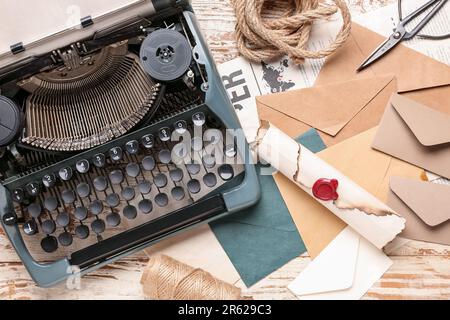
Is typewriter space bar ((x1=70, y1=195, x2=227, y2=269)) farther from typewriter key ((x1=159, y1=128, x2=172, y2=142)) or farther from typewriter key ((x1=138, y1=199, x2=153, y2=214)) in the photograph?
typewriter key ((x1=159, y1=128, x2=172, y2=142))

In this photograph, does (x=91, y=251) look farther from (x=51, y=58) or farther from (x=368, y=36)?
(x=368, y=36)

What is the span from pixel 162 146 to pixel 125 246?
0.83 ft

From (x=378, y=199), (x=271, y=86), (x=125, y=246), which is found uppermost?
(x=271, y=86)

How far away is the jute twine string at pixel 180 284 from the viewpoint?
1604 millimetres

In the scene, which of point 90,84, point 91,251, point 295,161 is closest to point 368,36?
point 295,161

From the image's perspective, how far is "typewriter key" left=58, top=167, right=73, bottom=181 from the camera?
153 centimetres

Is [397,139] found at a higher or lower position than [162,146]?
lower

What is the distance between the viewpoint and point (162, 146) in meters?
1.61

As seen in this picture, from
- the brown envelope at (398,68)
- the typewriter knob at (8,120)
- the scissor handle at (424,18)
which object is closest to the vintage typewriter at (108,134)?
the typewriter knob at (8,120)

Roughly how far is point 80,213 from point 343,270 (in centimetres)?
65

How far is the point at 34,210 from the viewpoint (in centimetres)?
157

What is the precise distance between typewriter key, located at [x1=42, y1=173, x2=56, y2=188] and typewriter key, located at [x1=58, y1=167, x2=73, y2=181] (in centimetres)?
2

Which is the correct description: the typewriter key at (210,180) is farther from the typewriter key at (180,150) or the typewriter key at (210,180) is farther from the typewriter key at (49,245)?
the typewriter key at (49,245)
